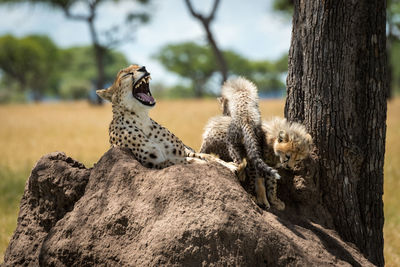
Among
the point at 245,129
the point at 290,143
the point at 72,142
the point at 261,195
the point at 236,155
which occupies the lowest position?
the point at 261,195

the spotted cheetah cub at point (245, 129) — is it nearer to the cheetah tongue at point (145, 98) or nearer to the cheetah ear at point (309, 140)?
the cheetah ear at point (309, 140)

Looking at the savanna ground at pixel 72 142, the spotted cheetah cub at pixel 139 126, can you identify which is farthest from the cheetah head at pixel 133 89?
the savanna ground at pixel 72 142

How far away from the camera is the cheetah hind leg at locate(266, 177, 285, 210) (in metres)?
3.45

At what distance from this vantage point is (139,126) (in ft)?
10.5

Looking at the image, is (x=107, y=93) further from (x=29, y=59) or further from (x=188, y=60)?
(x=188, y=60)

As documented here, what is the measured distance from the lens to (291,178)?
3637 mm

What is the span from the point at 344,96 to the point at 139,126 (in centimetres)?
186

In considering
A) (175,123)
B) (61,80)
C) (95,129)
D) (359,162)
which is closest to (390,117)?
(175,123)

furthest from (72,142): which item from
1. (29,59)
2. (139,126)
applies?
(29,59)

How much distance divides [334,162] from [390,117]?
13.6 metres

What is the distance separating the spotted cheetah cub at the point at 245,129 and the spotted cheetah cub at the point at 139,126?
228 mm

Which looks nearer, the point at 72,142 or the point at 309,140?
the point at 309,140

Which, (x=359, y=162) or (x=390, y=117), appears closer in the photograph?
(x=359, y=162)

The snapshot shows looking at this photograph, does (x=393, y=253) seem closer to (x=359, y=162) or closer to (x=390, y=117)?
(x=359, y=162)
